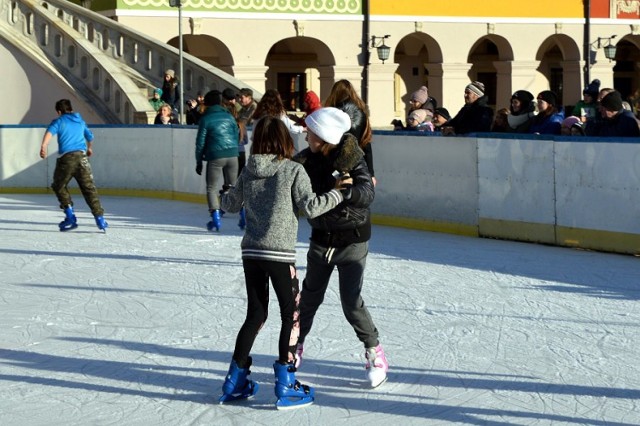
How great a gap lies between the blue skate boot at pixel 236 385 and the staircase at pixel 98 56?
16849 mm

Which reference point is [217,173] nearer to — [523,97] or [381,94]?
[523,97]

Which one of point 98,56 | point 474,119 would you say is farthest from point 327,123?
point 98,56

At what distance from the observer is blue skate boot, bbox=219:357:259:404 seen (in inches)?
262

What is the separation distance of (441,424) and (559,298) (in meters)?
4.05

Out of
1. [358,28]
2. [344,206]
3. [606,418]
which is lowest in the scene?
[606,418]

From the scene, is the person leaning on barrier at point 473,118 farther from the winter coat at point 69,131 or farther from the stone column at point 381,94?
the stone column at point 381,94

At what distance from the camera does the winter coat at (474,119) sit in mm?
14492

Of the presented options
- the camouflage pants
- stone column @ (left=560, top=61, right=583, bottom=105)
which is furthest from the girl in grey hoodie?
stone column @ (left=560, top=61, right=583, bottom=105)

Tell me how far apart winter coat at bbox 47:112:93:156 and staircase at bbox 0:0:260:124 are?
8623 millimetres

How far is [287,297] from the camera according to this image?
21.8ft

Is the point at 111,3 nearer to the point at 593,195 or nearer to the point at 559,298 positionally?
the point at 593,195

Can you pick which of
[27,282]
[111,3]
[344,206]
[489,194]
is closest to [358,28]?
[111,3]

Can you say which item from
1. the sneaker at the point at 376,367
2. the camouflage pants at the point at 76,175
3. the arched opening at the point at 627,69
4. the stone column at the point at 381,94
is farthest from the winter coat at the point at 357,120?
the arched opening at the point at 627,69

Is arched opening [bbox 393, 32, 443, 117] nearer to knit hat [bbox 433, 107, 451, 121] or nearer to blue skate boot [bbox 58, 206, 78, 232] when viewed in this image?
knit hat [bbox 433, 107, 451, 121]
